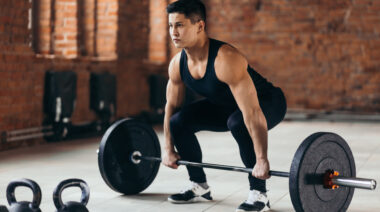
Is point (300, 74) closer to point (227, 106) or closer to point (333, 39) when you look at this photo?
point (333, 39)

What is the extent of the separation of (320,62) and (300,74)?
0.34m

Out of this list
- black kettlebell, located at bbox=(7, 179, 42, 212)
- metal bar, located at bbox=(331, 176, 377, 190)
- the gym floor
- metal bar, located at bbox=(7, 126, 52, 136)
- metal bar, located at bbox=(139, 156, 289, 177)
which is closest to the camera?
black kettlebell, located at bbox=(7, 179, 42, 212)

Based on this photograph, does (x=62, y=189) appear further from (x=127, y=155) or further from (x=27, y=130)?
(x=27, y=130)

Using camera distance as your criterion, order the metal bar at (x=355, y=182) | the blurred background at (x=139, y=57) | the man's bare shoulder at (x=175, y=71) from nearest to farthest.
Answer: the metal bar at (x=355, y=182) < the man's bare shoulder at (x=175, y=71) < the blurred background at (x=139, y=57)

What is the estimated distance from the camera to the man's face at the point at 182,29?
289cm

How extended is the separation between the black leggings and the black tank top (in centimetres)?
6

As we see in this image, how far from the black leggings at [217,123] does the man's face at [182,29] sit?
1.35 feet

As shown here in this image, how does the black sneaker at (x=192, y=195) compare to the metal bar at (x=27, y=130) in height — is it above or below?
above

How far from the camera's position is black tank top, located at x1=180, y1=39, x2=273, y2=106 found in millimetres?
2932

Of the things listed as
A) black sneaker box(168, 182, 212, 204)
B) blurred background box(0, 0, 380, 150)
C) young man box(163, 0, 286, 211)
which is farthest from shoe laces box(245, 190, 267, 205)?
blurred background box(0, 0, 380, 150)

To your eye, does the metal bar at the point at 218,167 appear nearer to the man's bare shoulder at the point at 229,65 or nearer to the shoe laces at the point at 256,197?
the shoe laces at the point at 256,197

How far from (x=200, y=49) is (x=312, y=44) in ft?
21.0

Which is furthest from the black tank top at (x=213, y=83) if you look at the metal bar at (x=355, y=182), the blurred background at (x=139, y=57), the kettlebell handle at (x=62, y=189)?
the blurred background at (x=139, y=57)

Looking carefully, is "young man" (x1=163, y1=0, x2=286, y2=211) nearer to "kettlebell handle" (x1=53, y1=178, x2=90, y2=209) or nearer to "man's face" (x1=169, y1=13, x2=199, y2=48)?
"man's face" (x1=169, y1=13, x2=199, y2=48)
